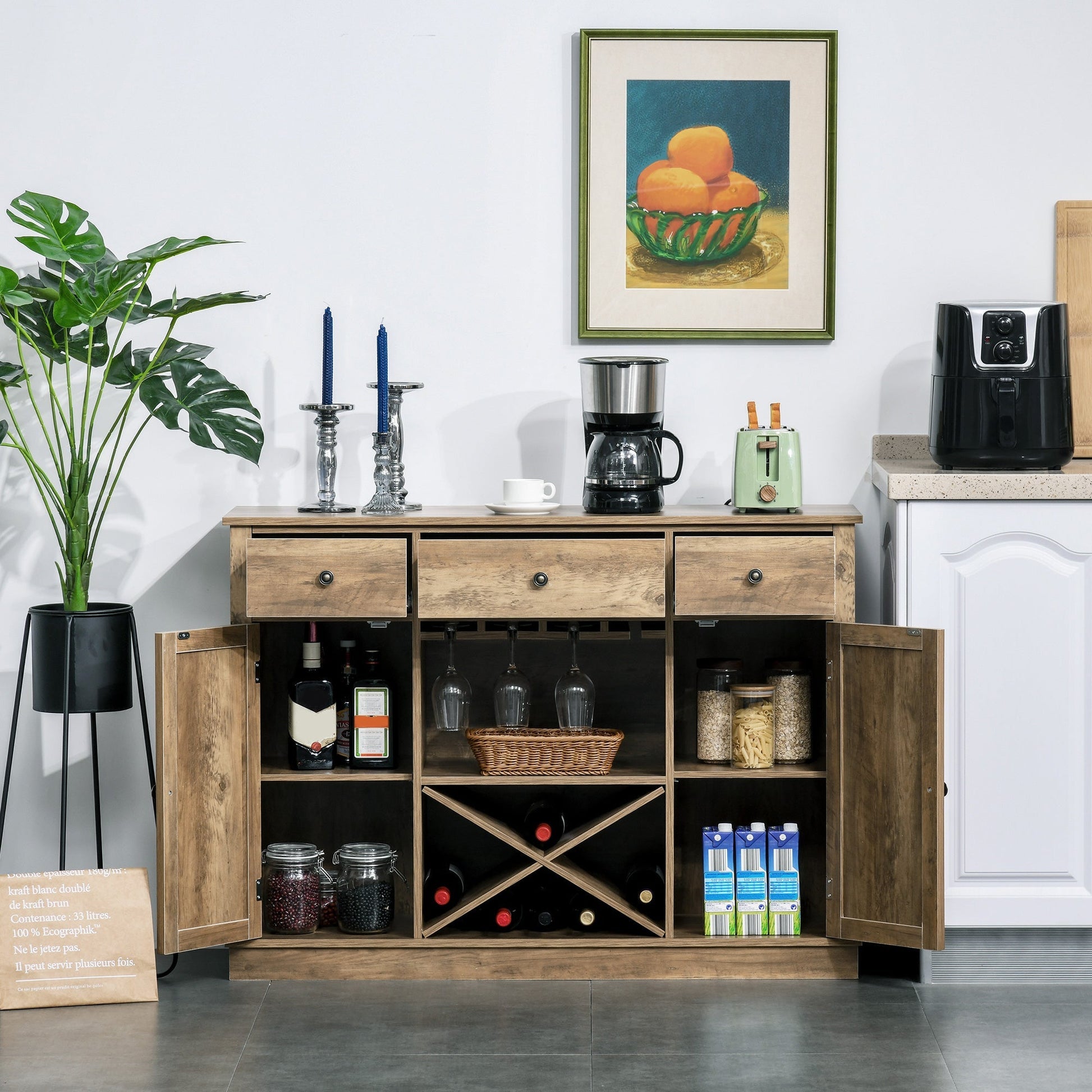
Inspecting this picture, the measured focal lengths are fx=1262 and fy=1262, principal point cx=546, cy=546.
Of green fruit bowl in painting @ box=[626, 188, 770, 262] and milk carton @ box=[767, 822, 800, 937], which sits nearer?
milk carton @ box=[767, 822, 800, 937]

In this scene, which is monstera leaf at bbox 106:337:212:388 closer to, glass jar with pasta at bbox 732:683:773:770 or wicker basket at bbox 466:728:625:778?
wicker basket at bbox 466:728:625:778

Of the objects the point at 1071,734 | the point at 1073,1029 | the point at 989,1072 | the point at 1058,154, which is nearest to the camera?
the point at 989,1072

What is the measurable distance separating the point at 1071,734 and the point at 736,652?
73cm

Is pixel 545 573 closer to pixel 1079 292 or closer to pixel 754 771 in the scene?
pixel 754 771

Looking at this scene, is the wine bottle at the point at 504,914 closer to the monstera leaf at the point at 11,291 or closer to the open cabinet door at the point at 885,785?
the open cabinet door at the point at 885,785

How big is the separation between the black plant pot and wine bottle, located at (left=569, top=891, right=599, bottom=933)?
1.03m

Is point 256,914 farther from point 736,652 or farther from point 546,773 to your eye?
point 736,652

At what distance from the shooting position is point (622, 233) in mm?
2824

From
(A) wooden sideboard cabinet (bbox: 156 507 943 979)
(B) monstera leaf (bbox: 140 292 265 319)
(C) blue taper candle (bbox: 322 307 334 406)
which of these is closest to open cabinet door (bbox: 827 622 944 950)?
(A) wooden sideboard cabinet (bbox: 156 507 943 979)

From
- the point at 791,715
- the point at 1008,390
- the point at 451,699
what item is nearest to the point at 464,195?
the point at 451,699

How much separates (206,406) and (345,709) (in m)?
0.70

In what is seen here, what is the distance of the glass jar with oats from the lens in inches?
105

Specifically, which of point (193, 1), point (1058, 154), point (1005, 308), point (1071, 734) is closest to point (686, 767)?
point (1071, 734)

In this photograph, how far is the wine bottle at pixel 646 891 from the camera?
267 centimetres
